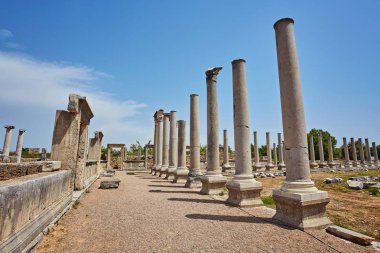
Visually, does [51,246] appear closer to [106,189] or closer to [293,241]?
[293,241]

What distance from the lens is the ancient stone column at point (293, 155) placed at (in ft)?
16.1

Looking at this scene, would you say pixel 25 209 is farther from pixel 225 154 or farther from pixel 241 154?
pixel 225 154

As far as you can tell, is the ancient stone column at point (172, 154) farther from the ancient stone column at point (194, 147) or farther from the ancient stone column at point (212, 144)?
the ancient stone column at point (212, 144)

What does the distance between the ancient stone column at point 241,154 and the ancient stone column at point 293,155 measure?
1.71m

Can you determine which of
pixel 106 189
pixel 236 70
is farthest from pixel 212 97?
pixel 106 189

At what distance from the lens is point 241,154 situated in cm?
812

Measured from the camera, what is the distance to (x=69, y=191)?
7168 mm

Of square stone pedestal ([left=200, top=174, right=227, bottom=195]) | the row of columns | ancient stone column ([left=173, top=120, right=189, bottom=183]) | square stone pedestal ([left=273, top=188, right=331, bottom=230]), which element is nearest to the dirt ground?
square stone pedestal ([left=273, top=188, right=331, bottom=230])

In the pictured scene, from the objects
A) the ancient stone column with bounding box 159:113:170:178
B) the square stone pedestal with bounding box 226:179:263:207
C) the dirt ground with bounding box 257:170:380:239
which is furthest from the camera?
the ancient stone column with bounding box 159:113:170:178

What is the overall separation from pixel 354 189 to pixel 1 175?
45.4 ft

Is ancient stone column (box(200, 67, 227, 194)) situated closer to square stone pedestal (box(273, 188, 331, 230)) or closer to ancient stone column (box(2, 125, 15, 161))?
square stone pedestal (box(273, 188, 331, 230))

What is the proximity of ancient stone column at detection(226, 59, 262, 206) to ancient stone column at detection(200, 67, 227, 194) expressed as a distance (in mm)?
1840

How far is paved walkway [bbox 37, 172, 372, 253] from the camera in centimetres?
385

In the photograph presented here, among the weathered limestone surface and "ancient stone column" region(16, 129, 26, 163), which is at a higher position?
"ancient stone column" region(16, 129, 26, 163)
